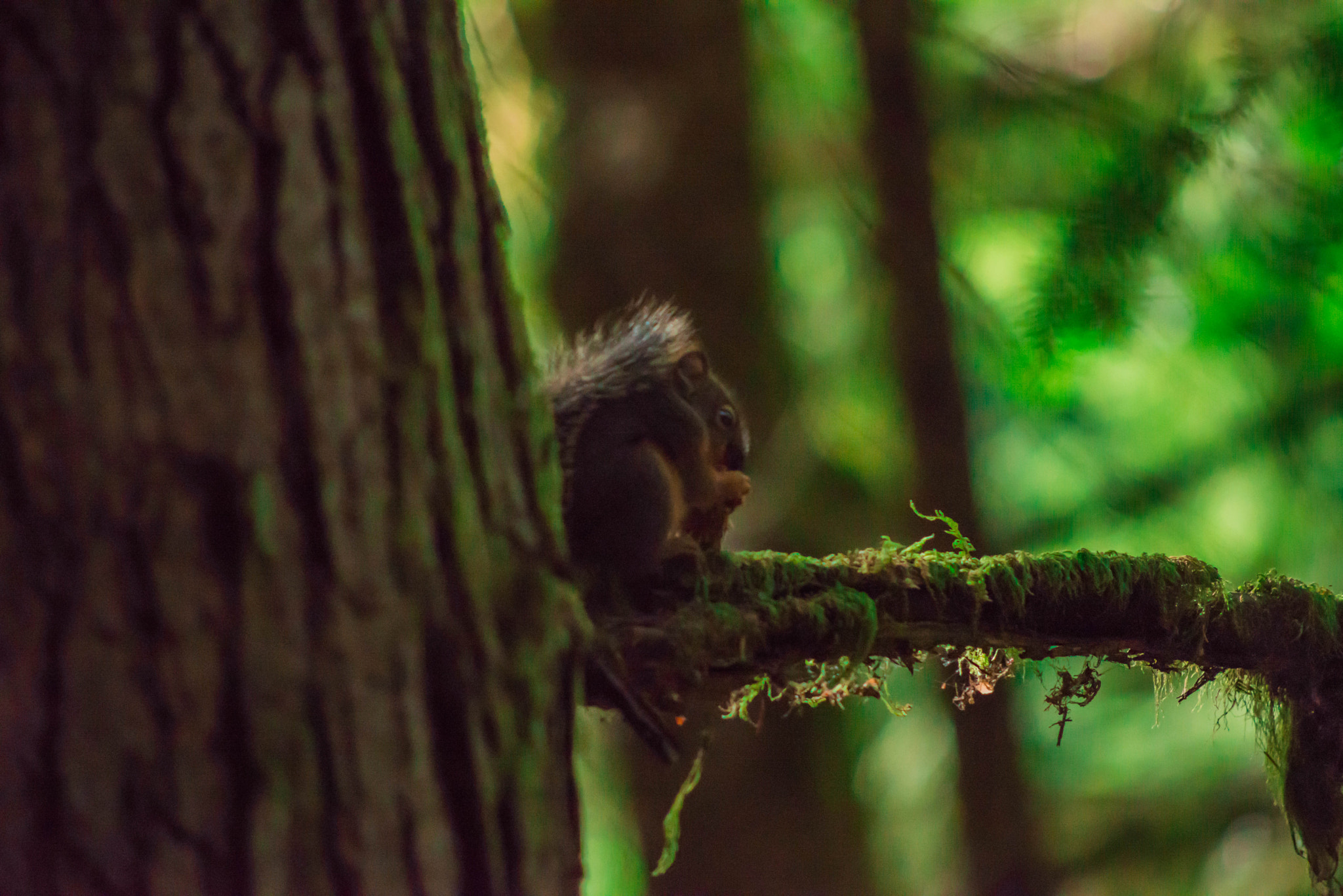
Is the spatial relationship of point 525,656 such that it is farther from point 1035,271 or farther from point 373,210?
point 1035,271

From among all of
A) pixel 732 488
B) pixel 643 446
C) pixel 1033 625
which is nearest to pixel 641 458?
pixel 643 446

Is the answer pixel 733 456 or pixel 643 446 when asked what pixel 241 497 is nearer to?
pixel 643 446

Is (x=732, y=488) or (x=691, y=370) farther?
(x=691, y=370)

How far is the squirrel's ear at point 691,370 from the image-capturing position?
88.2 inches

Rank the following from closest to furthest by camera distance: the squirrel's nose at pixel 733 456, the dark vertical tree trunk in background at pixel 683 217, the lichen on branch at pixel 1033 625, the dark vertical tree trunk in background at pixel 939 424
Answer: the lichen on branch at pixel 1033 625
the squirrel's nose at pixel 733 456
the dark vertical tree trunk in background at pixel 939 424
the dark vertical tree trunk in background at pixel 683 217

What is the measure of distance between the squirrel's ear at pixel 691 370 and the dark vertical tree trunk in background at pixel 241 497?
1.37 meters

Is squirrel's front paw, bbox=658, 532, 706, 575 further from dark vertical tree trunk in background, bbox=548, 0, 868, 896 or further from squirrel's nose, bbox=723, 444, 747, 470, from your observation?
dark vertical tree trunk in background, bbox=548, 0, 868, 896

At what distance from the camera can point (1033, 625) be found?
62.1 inches

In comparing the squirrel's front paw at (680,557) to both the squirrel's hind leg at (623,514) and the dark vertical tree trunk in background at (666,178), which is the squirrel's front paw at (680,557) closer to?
the squirrel's hind leg at (623,514)

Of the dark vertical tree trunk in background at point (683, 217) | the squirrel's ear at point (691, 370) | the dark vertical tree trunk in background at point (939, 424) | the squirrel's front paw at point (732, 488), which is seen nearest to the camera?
the squirrel's front paw at point (732, 488)

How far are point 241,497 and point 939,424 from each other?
9.05 ft

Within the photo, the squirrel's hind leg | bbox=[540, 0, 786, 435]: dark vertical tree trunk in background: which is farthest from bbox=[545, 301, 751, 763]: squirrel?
bbox=[540, 0, 786, 435]: dark vertical tree trunk in background

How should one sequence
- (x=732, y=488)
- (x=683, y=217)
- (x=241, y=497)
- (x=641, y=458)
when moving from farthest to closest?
(x=683, y=217) → (x=732, y=488) → (x=641, y=458) → (x=241, y=497)

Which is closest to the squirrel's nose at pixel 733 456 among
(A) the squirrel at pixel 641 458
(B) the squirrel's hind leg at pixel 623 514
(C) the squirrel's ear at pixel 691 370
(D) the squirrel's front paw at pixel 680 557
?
(A) the squirrel at pixel 641 458
